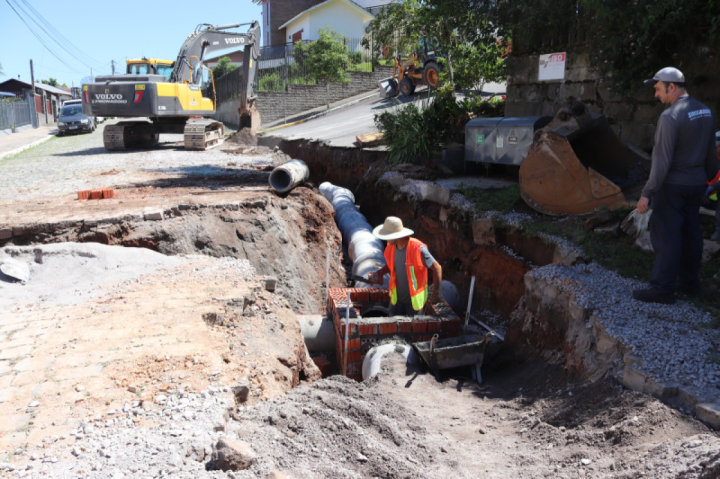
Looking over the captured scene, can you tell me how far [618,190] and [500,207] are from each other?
175 cm

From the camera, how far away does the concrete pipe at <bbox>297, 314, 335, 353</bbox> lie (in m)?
6.54

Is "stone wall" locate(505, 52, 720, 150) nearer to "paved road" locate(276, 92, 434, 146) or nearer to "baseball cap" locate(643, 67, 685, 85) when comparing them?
"paved road" locate(276, 92, 434, 146)

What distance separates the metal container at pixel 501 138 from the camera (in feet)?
28.8

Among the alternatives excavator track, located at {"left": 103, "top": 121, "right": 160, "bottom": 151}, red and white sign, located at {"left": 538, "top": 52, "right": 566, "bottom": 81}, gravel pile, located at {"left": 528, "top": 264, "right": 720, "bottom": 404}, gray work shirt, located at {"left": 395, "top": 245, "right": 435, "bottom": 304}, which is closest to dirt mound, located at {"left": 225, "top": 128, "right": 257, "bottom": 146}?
excavator track, located at {"left": 103, "top": 121, "right": 160, "bottom": 151}

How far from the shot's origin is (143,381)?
3809 mm

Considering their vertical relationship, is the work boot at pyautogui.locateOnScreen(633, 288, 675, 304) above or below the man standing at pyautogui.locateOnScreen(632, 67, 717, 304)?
below

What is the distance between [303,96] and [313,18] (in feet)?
43.1

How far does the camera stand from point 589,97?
9375 millimetres

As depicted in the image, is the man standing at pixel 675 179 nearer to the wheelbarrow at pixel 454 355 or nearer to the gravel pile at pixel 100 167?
→ the wheelbarrow at pixel 454 355

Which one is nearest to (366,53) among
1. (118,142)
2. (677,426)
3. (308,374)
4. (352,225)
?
(118,142)

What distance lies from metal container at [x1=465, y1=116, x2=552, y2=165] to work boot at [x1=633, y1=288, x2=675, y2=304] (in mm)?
4177

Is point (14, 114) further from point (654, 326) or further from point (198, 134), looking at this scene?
point (654, 326)

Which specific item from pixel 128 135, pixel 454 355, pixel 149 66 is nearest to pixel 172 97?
pixel 128 135

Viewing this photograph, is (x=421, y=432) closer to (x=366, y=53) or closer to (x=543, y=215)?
(x=543, y=215)
